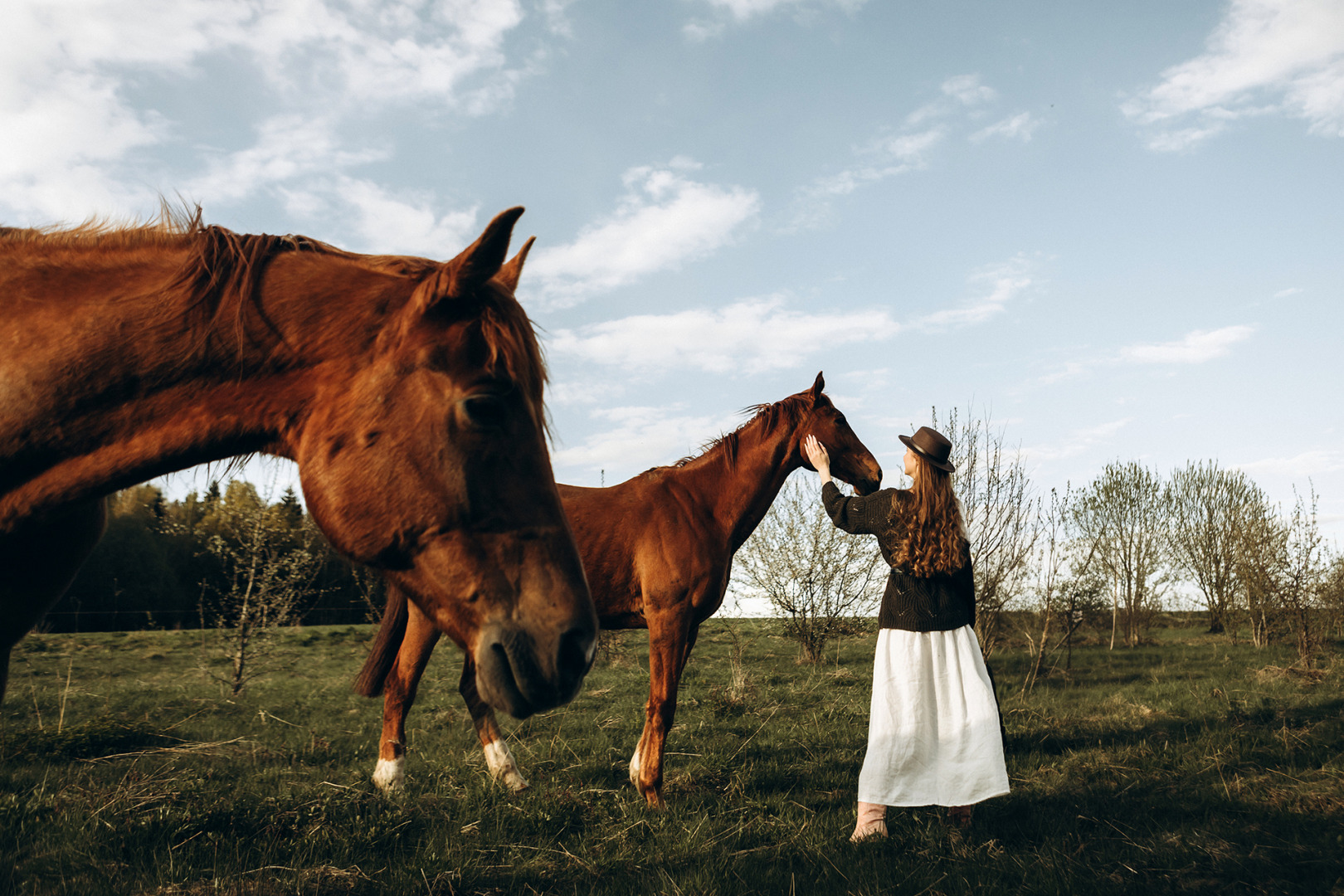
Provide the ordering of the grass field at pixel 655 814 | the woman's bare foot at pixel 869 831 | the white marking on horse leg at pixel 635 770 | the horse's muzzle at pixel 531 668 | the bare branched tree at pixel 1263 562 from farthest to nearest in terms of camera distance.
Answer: the bare branched tree at pixel 1263 562 → the white marking on horse leg at pixel 635 770 → the woman's bare foot at pixel 869 831 → the grass field at pixel 655 814 → the horse's muzzle at pixel 531 668

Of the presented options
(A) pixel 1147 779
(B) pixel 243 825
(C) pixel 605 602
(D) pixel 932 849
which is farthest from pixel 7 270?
(A) pixel 1147 779

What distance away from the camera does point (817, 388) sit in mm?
6137

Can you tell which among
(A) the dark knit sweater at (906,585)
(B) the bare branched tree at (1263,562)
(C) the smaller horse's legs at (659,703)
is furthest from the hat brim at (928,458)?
(B) the bare branched tree at (1263,562)

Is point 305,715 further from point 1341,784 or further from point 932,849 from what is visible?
point 1341,784

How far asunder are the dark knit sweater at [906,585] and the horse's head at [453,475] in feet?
10.7

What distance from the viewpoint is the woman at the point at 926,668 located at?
4184mm

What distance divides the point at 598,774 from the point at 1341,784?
18.8 feet

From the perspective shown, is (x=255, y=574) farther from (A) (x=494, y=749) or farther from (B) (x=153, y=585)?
(B) (x=153, y=585)

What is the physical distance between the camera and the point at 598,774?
572 cm

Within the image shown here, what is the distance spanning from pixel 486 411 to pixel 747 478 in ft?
13.7

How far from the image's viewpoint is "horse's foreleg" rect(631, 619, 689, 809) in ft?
15.9

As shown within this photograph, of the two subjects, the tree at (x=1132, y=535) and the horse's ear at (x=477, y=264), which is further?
the tree at (x=1132, y=535)

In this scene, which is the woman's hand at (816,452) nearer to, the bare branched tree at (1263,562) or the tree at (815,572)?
the tree at (815,572)

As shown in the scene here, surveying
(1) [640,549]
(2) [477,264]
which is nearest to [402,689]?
(1) [640,549]
